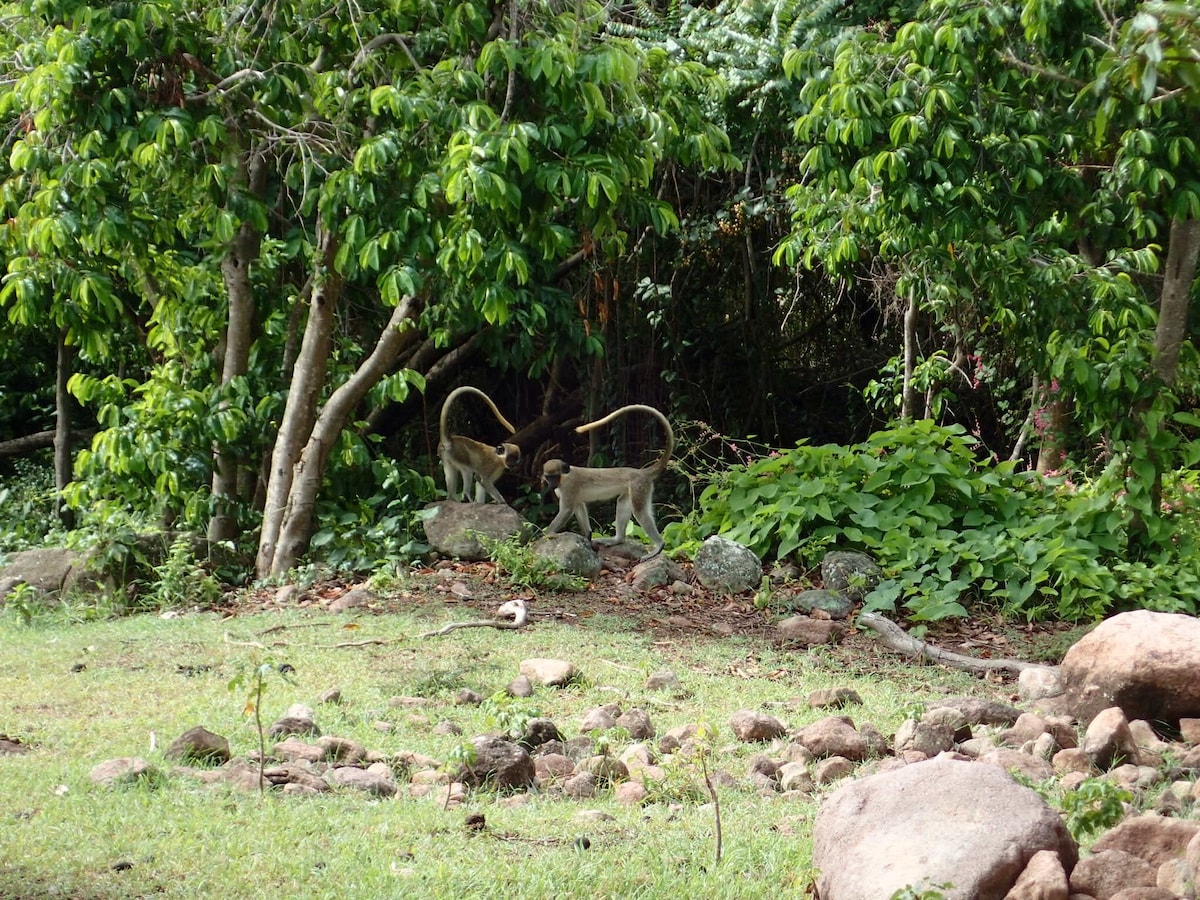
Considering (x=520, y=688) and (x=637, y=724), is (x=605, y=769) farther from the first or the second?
(x=520, y=688)

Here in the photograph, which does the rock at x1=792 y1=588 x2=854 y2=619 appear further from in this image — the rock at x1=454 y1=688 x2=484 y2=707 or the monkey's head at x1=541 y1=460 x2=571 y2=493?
the rock at x1=454 y1=688 x2=484 y2=707

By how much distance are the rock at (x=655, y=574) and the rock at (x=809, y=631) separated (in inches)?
60.6

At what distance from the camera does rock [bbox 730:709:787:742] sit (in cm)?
634

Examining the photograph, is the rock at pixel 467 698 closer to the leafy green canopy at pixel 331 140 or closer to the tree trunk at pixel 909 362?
the leafy green canopy at pixel 331 140

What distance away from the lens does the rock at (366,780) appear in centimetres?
533

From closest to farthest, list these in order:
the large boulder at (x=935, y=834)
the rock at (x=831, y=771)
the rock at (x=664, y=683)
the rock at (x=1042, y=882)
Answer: the rock at (x=1042, y=882)
the large boulder at (x=935, y=834)
the rock at (x=831, y=771)
the rock at (x=664, y=683)

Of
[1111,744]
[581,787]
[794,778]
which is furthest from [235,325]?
[1111,744]

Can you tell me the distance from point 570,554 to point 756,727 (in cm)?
454

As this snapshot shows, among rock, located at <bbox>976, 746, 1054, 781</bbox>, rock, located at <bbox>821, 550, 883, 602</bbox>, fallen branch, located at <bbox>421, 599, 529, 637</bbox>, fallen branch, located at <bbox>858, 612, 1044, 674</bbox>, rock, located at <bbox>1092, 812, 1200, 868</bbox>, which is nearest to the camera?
rock, located at <bbox>1092, 812, 1200, 868</bbox>

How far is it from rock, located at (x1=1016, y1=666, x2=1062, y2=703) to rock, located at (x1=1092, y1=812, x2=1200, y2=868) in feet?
9.38

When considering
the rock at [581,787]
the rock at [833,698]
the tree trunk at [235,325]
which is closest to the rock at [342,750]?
the rock at [581,787]

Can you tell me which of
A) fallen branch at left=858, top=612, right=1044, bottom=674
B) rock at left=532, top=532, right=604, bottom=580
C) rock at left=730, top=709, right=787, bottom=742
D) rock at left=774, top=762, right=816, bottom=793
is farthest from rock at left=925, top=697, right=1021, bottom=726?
rock at left=532, top=532, right=604, bottom=580

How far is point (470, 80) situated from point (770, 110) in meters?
4.94

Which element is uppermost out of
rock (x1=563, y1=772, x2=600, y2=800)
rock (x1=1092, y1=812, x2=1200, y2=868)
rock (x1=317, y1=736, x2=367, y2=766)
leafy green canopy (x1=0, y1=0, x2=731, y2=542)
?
leafy green canopy (x1=0, y1=0, x2=731, y2=542)
